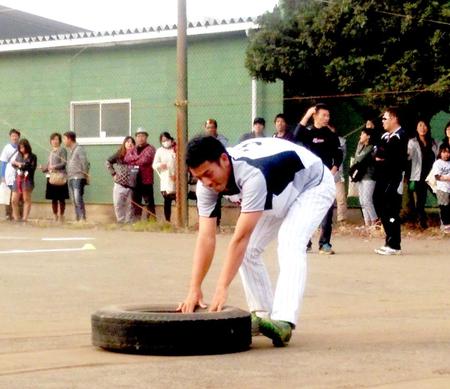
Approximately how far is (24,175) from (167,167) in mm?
3263

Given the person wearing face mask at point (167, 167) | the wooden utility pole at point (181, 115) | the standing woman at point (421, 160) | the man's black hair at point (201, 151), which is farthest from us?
the person wearing face mask at point (167, 167)

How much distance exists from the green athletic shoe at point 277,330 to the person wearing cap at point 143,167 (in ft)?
45.4

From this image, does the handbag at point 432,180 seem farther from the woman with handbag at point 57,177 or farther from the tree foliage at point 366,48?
the woman with handbag at point 57,177

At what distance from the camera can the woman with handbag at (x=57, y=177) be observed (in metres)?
21.9

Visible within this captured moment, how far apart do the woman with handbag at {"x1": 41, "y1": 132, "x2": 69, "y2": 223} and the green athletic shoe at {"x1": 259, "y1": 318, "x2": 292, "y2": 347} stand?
1537cm

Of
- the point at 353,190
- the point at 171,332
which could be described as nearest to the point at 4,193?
the point at 353,190

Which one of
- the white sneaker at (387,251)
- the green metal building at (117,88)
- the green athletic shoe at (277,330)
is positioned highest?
the green metal building at (117,88)

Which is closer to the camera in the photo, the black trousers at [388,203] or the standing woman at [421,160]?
the black trousers at [388,203]

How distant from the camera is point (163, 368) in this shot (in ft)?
20.0

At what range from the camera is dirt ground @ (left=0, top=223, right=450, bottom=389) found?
19.1 ft

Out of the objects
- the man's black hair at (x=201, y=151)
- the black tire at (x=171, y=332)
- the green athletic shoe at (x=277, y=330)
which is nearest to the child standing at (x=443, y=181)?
the green athletic shoe at (x=277, y=330)

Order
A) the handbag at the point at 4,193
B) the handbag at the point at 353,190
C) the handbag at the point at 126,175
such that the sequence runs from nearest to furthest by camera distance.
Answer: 1. the handbag at the point at 353,190
2. the handbag at the point at 126,175
3. the handbag at the point at 4,193

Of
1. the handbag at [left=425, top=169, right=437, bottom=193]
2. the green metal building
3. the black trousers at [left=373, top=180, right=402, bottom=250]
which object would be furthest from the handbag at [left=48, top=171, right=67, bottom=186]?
the black trousers at [left=373, top=180, right=402, bottom=250]

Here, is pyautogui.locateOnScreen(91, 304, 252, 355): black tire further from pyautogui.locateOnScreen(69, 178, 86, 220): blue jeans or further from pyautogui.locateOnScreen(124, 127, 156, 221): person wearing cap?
pyautogui.locateOnScreen(69, 178, 86, 220): blue jeans
